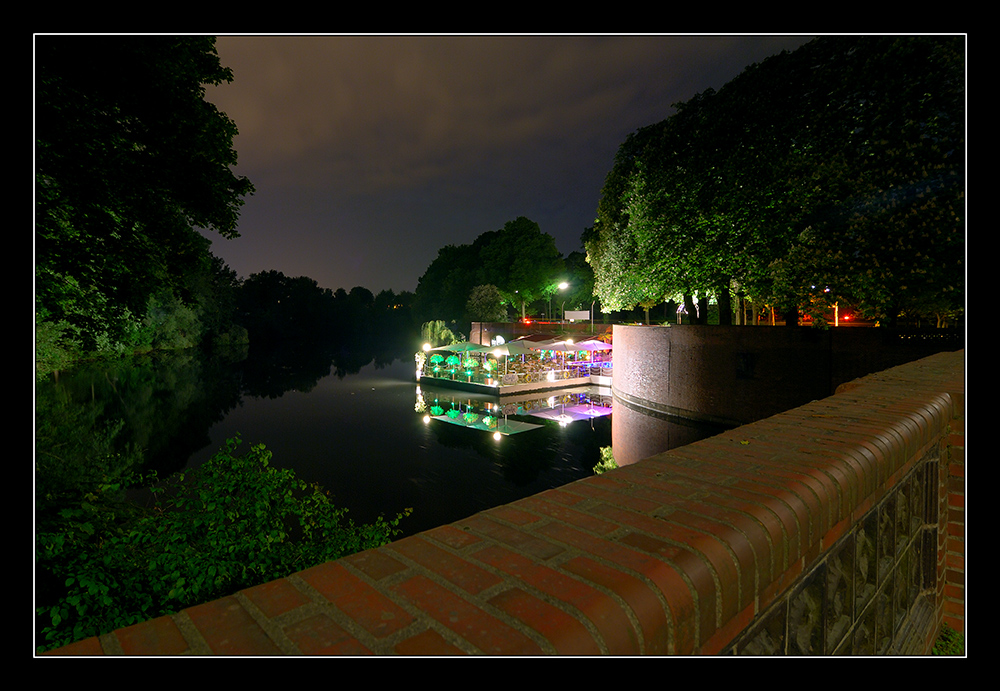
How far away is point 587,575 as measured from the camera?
1235mm

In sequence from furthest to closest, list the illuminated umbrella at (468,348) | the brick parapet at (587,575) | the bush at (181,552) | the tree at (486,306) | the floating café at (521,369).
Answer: the tree at (486,306) < the illuminated umbrella at (468,348) < the floating café at (521,369) < the bush at (181,552) < the brick parapet at (587,575)

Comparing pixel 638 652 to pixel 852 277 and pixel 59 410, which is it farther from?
pixel 59 410

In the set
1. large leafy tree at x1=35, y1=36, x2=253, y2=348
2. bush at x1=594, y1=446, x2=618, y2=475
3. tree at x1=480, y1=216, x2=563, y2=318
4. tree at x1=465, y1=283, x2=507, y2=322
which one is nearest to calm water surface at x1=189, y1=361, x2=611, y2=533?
bush at x1=594, y1=446, x2=618, y2=475

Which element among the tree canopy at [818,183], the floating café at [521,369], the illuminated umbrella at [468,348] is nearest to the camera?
the tree canopy at [818,183]

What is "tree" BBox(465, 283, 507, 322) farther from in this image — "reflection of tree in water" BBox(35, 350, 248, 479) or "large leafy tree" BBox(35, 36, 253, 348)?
"large leafy tree" BBox(35, 36, 253, 348)

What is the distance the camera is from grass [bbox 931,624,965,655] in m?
3.32

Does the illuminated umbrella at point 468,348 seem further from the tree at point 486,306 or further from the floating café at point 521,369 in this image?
the tree at point 486,306

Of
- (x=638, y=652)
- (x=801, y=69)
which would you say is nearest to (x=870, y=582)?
(x=638, y=652)

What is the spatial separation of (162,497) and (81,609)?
34.2 ft

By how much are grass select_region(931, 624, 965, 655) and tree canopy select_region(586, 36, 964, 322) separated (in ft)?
28.5

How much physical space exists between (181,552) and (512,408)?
21.0 m

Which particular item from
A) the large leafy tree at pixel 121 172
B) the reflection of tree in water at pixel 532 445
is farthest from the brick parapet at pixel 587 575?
the reflection of tree in water at pixel 532 445

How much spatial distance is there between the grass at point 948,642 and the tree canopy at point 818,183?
342 inches

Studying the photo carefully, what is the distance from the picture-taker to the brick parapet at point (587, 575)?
3.47 feet
